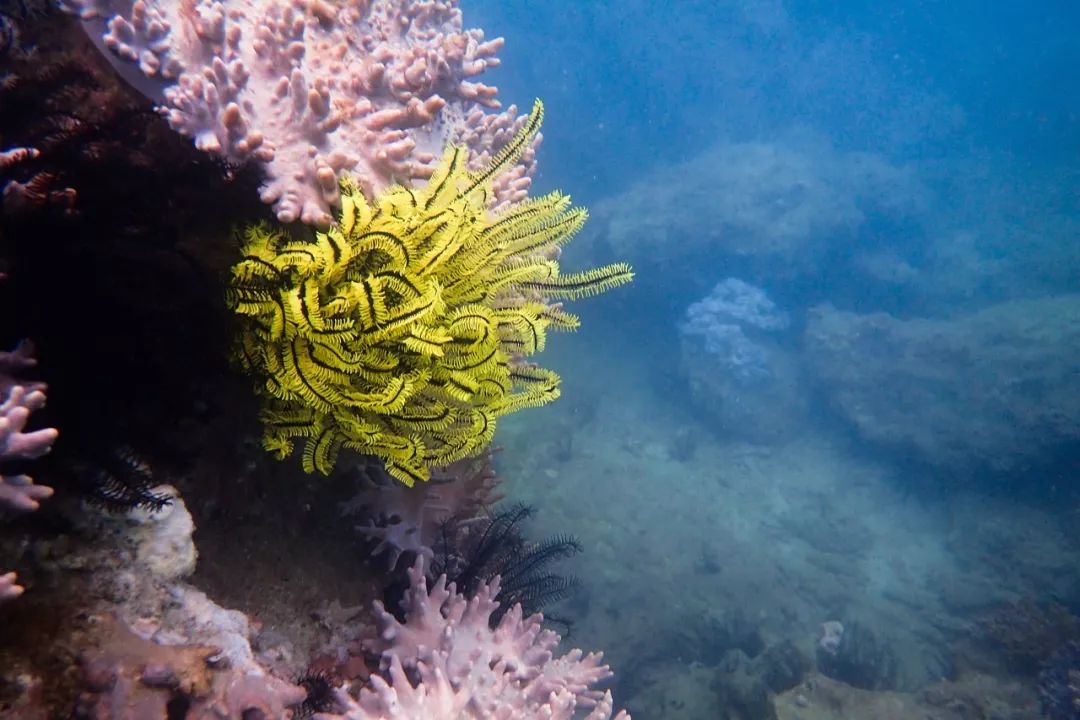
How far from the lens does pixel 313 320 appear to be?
6.75 feet

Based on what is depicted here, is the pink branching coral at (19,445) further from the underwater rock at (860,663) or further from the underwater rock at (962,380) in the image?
the underwater rock at (962,380)

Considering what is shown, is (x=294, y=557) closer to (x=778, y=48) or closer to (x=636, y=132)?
(x=636, y=132)

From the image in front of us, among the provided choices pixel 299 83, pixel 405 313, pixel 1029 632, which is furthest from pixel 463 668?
pixel 1029 632

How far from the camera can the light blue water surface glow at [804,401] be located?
39.4ft

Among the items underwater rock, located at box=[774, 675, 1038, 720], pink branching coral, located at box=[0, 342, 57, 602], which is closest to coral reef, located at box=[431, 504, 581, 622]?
pink branching coral, located at box=[0, 342, 57, 602]

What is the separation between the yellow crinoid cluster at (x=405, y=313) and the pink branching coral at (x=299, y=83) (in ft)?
0.87

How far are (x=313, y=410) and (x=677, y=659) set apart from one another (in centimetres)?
1037

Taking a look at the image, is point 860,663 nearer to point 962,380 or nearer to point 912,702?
point 912,702

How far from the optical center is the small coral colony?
198 centimetres

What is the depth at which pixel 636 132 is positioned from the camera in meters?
36.0

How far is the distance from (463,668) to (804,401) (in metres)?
19.0

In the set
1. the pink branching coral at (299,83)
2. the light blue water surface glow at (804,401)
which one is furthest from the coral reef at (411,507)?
the light blue water surface glow at (804,401)

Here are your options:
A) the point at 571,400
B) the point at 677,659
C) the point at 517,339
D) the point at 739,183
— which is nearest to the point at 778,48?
the point at 739,183

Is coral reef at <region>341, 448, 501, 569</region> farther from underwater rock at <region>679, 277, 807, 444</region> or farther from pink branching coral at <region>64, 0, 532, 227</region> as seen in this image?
underwater rock at <region>679, 277, 807, 444</region>
